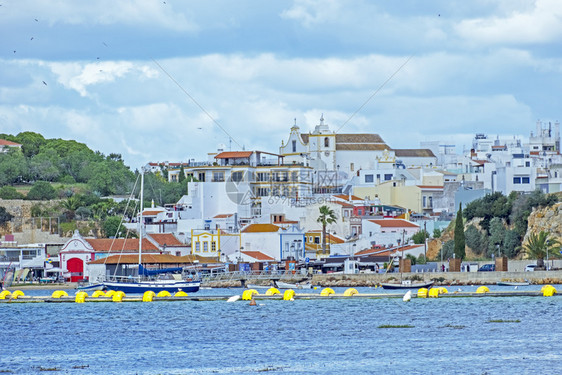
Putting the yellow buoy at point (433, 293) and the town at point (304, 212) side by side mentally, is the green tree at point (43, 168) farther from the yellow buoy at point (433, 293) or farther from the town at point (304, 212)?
the yellow buoy at point (433, 293)

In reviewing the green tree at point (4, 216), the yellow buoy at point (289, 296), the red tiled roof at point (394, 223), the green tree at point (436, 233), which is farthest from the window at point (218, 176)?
the yellow buoy at point (289, 296)

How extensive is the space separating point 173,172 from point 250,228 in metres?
45.2

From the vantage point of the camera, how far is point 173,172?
496ft

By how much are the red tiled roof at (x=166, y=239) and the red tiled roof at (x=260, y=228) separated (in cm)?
599

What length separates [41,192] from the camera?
132375 millimetres

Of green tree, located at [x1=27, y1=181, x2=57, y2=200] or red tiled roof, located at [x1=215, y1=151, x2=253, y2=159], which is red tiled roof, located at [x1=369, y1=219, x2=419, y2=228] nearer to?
red tiled roof, located at [x1=215, y1=151, x2=253, y2=159]

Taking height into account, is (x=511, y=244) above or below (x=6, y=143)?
below

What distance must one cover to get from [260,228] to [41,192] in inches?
1387

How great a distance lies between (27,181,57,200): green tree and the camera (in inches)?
5212

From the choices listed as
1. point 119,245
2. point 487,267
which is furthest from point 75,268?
point 487,267

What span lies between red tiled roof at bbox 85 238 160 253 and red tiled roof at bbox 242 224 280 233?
8.94 meters

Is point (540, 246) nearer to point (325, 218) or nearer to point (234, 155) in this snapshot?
point (325, 218)

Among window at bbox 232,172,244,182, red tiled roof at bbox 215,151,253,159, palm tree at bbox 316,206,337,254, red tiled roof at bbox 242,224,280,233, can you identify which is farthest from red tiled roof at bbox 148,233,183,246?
red tiled roof at bbox 215,151,253,159

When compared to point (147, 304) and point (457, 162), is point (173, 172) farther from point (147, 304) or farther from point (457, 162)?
point (147, 304)
